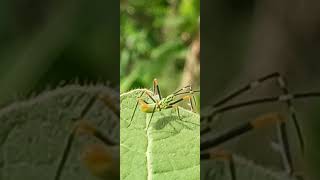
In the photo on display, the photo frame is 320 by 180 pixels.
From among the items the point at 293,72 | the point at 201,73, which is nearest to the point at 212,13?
the point at 201,73

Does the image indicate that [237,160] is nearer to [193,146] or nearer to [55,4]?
[193,146]

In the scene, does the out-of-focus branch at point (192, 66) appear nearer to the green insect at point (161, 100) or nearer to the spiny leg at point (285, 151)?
the green insect at point (161, 100)

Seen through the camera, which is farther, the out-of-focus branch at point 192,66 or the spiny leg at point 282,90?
the out-of-focus branch at point 192,66

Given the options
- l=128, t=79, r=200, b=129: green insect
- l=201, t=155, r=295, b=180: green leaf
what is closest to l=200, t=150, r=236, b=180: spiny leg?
l=201, t=155, r=295, b=180: green leaf

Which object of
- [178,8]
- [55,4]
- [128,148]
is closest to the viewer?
[55,4]

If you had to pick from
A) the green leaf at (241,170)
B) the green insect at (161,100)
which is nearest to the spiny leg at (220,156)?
the green leaf at (241,170)

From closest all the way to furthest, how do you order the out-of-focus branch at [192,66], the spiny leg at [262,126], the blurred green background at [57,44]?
the blurred green background at [57,44], the spiny leg at [262,126], the out-of-focus branch at [192,66]
